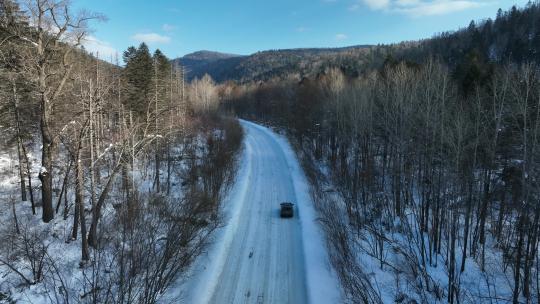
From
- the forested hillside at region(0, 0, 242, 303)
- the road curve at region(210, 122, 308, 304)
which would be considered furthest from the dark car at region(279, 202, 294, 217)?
the forested hillside at region(0, 0, 242, 303)

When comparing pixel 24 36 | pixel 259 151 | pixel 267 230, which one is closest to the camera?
pixel 24 36

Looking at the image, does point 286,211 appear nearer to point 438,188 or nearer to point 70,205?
point 438,188

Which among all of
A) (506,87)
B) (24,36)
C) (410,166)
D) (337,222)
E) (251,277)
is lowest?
(251,277)

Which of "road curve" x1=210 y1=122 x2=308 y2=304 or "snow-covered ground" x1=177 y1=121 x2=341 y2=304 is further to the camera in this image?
"road curve" x1=210 y1=122 x2=308 y2=304

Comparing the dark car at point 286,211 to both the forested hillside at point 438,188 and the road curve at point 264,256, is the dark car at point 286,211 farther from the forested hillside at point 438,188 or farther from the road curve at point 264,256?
the forested hillside at point 438,188

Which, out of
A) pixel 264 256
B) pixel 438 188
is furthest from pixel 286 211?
pixel 438 188

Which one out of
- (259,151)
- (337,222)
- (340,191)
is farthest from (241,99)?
(337,222)

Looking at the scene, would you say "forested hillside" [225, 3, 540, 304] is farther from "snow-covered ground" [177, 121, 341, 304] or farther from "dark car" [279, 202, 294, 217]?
"dark car" [279, 202, 294, 217]

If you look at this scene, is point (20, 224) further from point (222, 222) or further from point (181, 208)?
point (222, 222)
